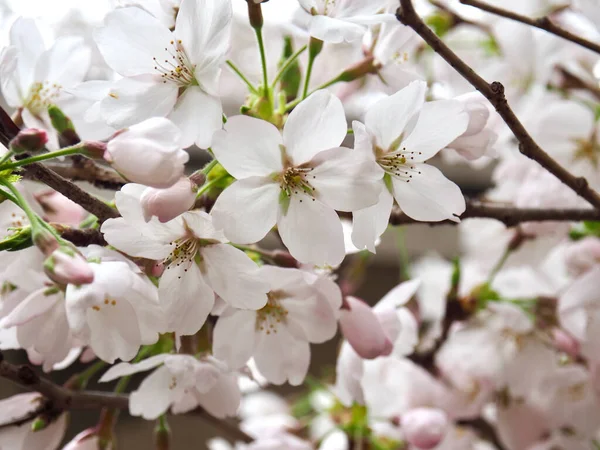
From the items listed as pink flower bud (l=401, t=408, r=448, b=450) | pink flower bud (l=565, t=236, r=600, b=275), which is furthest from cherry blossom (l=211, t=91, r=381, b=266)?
pink flower bud (l=565, t=236, r=600, b=275)

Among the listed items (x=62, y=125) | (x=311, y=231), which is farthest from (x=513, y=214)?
(x=62, y=125)

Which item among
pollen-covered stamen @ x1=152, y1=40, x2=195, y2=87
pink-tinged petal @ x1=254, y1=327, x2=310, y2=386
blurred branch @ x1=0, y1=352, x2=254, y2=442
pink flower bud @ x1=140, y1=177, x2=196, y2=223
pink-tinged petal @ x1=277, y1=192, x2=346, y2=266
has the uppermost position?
pollen-covered stamen @ x1=152, y1=40, x2=195, y2=87

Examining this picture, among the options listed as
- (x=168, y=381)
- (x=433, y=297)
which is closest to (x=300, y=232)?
(x=168, y=381)

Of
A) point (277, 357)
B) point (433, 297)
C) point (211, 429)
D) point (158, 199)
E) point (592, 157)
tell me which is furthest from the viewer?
point (211, 429)

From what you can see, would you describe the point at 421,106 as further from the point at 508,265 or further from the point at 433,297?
the point at 433,297

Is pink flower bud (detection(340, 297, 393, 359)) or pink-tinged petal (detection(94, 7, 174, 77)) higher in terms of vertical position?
pink-tinged petal (detection(94, 7, 174, 77))

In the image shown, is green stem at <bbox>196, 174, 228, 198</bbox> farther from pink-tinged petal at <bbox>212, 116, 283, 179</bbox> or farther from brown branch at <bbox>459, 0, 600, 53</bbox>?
brown branch at <bbox>459, 0, 600, 53</bbox>
